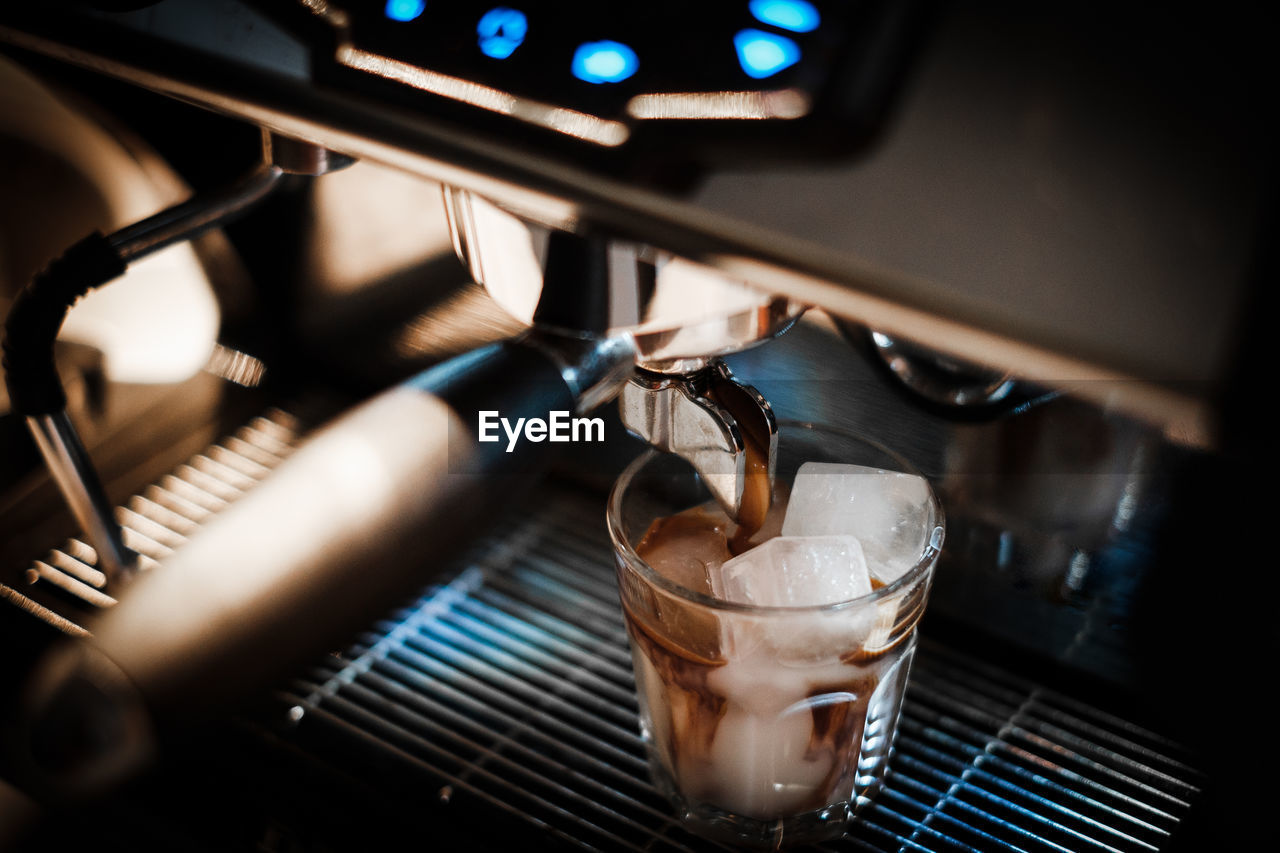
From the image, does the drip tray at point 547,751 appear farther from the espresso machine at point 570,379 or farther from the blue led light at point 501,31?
the blue led light at point 501,31

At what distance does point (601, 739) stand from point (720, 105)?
0.29m

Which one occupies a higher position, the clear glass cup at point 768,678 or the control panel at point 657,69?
the control panel at point 657,69

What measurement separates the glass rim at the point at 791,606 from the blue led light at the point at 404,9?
0.63 feet

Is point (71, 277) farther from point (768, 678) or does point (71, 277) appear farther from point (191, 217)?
point (768, 678)

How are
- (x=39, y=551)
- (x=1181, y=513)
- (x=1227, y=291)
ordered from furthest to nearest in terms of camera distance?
(x=39, y=551) < (x=1181, y=513) < (x=1227, y=291)

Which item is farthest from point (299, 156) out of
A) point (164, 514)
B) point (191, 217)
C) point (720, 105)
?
point (164, 514)

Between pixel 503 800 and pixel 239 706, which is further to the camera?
pixel 503 800

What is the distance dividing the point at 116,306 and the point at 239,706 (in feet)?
1.19

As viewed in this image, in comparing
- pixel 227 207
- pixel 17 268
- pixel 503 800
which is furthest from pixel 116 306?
pixel 503 800

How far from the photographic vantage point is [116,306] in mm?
550

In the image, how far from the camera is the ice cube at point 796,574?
354mm

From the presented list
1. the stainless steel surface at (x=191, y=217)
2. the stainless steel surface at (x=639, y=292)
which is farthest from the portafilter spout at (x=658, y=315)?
the stainless steel surface at (x=191, y=217)

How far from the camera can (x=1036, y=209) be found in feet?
0.62

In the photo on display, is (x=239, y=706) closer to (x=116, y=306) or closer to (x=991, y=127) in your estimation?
(x=991, y=127)
